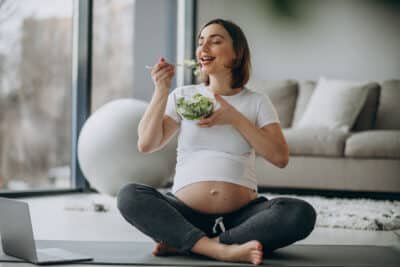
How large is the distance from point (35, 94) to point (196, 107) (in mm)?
2593

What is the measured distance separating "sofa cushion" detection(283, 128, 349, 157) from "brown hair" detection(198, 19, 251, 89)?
7.75ft

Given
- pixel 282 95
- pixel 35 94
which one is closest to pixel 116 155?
pixel 35 94

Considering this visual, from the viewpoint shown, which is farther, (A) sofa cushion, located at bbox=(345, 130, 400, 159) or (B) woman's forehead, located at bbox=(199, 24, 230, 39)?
(A) sofa cushion, located at bbox=(345, 130, 400, 159)

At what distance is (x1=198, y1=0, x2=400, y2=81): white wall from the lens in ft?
19.1

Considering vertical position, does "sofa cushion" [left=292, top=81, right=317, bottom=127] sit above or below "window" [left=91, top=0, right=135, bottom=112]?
below

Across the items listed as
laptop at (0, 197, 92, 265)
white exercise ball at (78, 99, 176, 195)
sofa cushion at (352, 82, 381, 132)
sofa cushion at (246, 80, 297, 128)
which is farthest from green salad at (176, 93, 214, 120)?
sofa cushion at (246, 80, 297, 128)

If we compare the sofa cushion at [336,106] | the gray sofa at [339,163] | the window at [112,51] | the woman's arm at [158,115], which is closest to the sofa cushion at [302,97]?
the sofa cushion at [336,106]

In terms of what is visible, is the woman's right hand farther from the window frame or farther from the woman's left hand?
the window frame

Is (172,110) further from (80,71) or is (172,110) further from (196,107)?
(80,71)

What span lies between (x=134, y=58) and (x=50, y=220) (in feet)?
8.23

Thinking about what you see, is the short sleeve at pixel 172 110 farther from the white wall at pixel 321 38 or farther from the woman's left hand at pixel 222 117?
the white wall at pixel 321 38

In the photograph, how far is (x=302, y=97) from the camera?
18.5 feet

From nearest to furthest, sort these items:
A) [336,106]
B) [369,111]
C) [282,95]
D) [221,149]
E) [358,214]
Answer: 1. [221,149]
2. [358,214]
3. [336,106]
4. [369,111]
5. [282,95]

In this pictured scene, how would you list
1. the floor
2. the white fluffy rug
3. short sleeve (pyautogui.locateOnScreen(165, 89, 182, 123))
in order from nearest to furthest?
short sleeve (pyautogui.locateOnScreen(165, 89, 182, 123)) → the floor → the white fluffy rug
